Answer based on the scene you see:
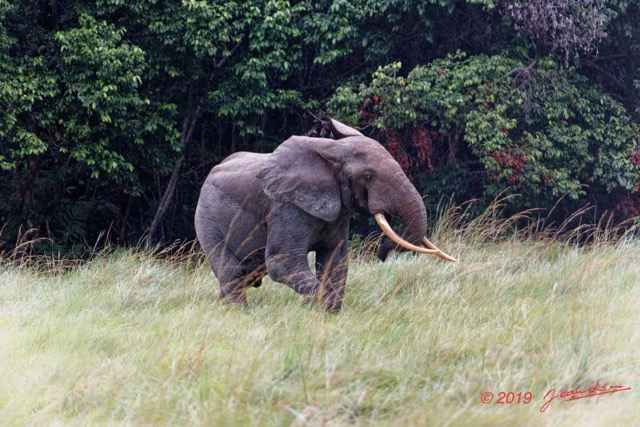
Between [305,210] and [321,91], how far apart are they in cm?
879

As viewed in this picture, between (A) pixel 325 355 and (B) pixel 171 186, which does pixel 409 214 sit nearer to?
(A) pixel 325 355

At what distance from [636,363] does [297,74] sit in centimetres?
1067

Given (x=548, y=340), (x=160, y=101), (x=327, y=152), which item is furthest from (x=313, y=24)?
(x=548, y=340)

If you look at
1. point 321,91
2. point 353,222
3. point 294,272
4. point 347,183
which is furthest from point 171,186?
point 347,183

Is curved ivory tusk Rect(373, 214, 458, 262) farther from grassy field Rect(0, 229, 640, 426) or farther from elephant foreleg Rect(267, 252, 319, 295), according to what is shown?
elephant foreleg Rect(267, 252, 319, 295)

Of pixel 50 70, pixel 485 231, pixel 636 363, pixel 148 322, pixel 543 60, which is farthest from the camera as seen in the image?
pixel 543 60

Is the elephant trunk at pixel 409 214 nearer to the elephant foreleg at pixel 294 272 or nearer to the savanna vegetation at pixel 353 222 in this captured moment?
the savanna vegetation at pixel 353 222

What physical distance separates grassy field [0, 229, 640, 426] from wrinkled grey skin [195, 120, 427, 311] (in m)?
0.31

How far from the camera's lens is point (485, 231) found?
32.7ft

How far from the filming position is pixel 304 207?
672cm

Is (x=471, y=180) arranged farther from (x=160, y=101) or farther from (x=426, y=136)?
(x=160, y=101)

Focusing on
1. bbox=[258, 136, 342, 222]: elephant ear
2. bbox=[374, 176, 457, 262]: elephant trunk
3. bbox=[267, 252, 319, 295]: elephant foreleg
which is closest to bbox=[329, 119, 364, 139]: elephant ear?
bbox=[258, 136, 342, 222]: elephant ear

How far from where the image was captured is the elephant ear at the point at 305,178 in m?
6.71

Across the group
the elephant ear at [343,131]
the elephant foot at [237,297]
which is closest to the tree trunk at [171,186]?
the elephant foot at [237,297]
